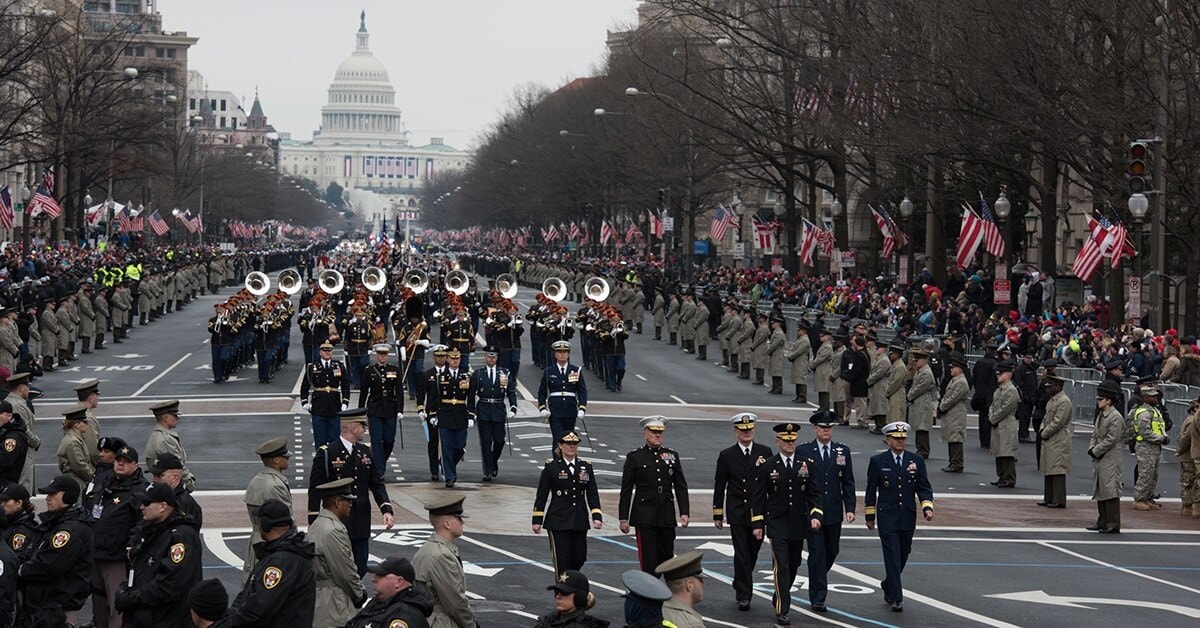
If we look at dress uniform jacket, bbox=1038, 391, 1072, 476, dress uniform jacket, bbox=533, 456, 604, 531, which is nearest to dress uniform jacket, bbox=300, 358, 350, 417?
dress uniform jacket, bbox=1038, 391, 1072, 476

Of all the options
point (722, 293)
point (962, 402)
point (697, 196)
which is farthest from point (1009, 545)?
point (697, 196)

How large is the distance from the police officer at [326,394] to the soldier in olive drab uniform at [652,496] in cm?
919

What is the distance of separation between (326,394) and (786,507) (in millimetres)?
10367

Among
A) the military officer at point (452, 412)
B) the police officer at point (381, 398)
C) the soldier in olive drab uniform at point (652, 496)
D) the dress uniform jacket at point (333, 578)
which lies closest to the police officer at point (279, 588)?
the dress uniform jacket at point (333, 578)

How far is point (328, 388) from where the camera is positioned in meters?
25.0

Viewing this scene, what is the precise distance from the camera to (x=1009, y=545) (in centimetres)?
2066

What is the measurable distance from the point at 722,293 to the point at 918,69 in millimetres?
21962

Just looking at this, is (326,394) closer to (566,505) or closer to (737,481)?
(566,505)

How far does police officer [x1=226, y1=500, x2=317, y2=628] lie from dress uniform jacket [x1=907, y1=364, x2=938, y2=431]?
1821 cm

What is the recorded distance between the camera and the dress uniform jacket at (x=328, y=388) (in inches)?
984

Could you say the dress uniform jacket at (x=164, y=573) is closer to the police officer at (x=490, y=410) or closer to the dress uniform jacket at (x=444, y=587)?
the dress uniform jacket at (x=444, y=587)

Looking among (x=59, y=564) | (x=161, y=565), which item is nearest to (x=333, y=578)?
(x=161, y=565)

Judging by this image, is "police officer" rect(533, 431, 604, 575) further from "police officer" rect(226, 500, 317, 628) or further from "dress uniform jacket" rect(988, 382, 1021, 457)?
"dress uniform jacket" rect(988, 382, 1021, 457)

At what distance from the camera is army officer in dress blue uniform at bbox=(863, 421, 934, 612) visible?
16.6 meters
